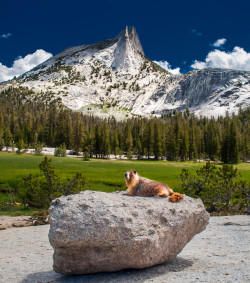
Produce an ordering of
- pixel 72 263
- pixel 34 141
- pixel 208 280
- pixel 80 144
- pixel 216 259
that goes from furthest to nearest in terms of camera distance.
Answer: pixel 34 141 → pixel 80 144 → pixel 216 259 → pixel 72 263 → pixel 208 280

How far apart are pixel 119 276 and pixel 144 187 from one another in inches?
93.8

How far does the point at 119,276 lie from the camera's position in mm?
5969

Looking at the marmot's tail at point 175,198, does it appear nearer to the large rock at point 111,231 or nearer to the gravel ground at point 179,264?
the large rock at point 111,231

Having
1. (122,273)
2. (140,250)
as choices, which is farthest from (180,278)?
(122,273)

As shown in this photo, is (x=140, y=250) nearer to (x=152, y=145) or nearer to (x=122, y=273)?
(x=122, y=273)

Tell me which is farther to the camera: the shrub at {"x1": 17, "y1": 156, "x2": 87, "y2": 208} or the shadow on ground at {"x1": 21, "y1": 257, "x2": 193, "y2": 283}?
the shrub at {"x1": 17, "y1": 156, "x2": 87, "y2": 208}

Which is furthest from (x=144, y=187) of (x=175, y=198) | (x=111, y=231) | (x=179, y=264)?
(x=179, y=264)

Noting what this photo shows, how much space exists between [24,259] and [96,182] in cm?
2591

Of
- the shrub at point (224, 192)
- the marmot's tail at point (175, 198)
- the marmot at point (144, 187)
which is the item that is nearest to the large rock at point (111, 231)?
the marmot's tail at point (175, 198)

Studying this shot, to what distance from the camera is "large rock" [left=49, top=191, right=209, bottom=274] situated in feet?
18.0

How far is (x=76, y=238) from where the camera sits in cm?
546

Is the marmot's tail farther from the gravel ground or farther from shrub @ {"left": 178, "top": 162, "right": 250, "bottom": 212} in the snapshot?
shrub @ {"left": 178, "top": 162, "right": 250, "bottom": 212}

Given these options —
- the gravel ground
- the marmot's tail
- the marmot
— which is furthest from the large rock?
the marmot

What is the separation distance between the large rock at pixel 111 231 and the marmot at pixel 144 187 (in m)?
0.46
